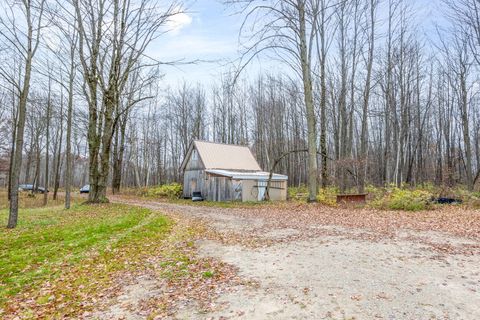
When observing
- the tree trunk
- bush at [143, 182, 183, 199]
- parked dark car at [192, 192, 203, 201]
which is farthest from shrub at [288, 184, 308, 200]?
bush at [143, 182, 183, 199]

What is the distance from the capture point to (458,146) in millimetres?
34219

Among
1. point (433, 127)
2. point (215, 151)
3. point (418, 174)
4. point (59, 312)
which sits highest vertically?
point (433, 127)

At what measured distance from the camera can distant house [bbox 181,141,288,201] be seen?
23.1 meters

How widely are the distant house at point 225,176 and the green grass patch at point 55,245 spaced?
1218 cm

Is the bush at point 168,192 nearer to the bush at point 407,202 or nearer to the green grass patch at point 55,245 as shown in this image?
the green grass patch at point 55,245

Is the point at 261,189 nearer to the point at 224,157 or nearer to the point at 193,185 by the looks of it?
the point at 224,157

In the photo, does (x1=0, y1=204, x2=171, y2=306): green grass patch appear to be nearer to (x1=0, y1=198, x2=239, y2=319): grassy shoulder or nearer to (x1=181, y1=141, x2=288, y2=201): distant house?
(x1=0, y1=198, x2=239, y2=319): grassy shoulder

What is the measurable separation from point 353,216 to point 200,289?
29.1ft

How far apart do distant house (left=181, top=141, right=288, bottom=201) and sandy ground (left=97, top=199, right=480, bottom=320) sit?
588 inches

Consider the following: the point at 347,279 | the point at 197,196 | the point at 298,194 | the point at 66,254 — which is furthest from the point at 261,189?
the point at 347,279

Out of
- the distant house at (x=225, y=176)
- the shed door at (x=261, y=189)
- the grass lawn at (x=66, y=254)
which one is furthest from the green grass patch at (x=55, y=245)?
the shed door at (x=261, y=189)

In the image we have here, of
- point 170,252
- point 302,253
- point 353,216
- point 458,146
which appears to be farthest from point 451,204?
point 458,146

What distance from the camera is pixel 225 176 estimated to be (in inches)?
919

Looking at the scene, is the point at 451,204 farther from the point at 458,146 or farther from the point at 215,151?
the point at 458,146
